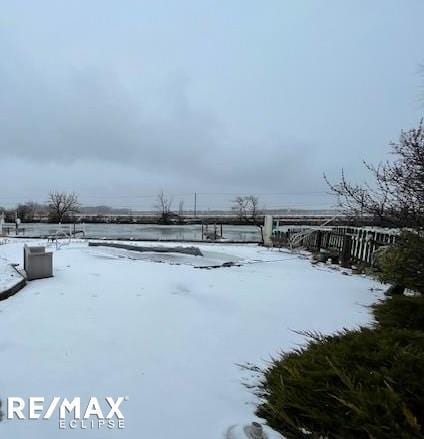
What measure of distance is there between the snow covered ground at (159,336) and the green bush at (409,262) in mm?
689

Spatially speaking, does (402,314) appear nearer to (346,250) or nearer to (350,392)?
(350,392)

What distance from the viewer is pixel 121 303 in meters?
4.61

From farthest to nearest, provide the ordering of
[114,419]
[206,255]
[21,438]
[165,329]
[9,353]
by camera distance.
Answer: [206,255] → [165,329] → [9,353] → [114,419] → [21,438]

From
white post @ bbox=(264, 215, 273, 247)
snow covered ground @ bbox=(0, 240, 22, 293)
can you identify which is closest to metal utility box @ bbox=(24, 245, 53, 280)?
snow covered ground @ bbox=(0, 240, 22, 293)

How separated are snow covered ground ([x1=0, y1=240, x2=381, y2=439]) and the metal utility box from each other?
391mm

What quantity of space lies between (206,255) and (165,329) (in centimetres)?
642

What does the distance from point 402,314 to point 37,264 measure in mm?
5654

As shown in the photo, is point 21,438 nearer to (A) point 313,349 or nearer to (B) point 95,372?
(B) point 95,372

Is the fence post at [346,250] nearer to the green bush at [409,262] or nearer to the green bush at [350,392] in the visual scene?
the green bush at [409,262]

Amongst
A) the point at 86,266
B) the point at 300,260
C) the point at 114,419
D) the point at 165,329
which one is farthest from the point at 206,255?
the point at 114,419

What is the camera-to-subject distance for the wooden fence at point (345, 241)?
7643 millimetres

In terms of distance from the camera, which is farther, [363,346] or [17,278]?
[17,278]

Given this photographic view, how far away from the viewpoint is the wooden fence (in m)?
7.64
